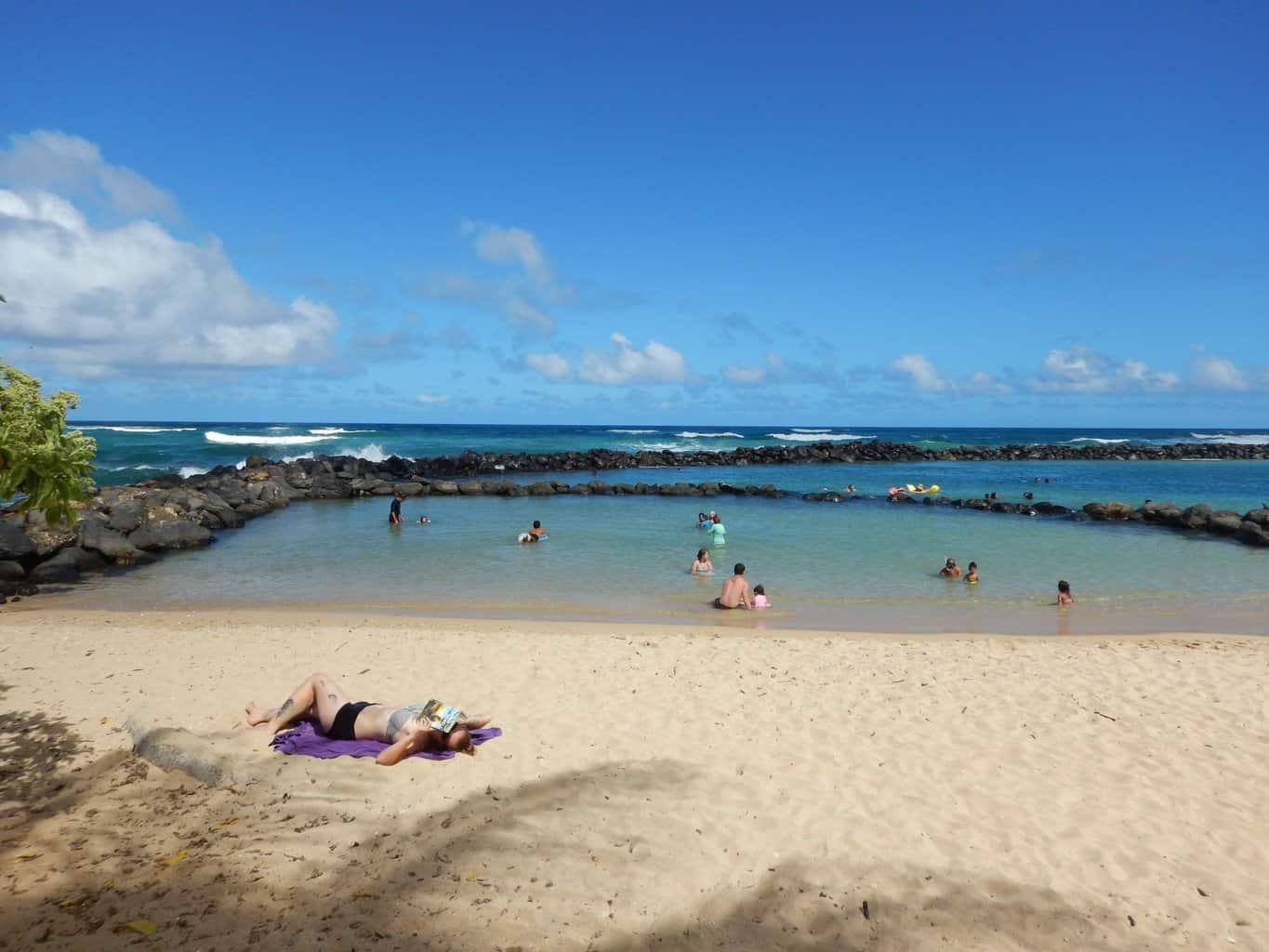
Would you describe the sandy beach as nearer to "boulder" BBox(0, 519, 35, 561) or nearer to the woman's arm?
the woman's arm

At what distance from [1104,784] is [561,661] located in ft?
17.9

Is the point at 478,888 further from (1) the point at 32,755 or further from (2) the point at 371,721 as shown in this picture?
(1) the point at 32,755

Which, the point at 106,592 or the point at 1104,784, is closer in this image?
the point at 1104,784

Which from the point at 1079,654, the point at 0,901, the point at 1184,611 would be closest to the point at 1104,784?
the point at 1079,654

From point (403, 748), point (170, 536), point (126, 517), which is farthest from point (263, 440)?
point (403, 748)

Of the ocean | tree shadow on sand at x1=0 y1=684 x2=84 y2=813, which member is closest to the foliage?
tree shadow on sand at x1=0 y1=684 x2=84 y2=813

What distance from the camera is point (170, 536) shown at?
59.0ft

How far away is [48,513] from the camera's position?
416cm

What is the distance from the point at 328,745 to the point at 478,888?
8.05 ft

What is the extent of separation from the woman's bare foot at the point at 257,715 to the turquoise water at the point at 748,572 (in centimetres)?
565

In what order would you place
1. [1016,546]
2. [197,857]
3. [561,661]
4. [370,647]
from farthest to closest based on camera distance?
1. [1016,546]
2. [370,647]
3. [561,661]
4. [197,857]

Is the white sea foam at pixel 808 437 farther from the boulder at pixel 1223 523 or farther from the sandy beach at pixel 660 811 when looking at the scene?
the sandy beach at pixel 660 811

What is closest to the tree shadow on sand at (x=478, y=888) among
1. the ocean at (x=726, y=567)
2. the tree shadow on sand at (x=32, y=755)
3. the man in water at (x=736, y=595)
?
the tree shadow on sand at (x=32, y=755)

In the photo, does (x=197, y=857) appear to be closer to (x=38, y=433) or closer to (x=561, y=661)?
(x=38, y=433)
